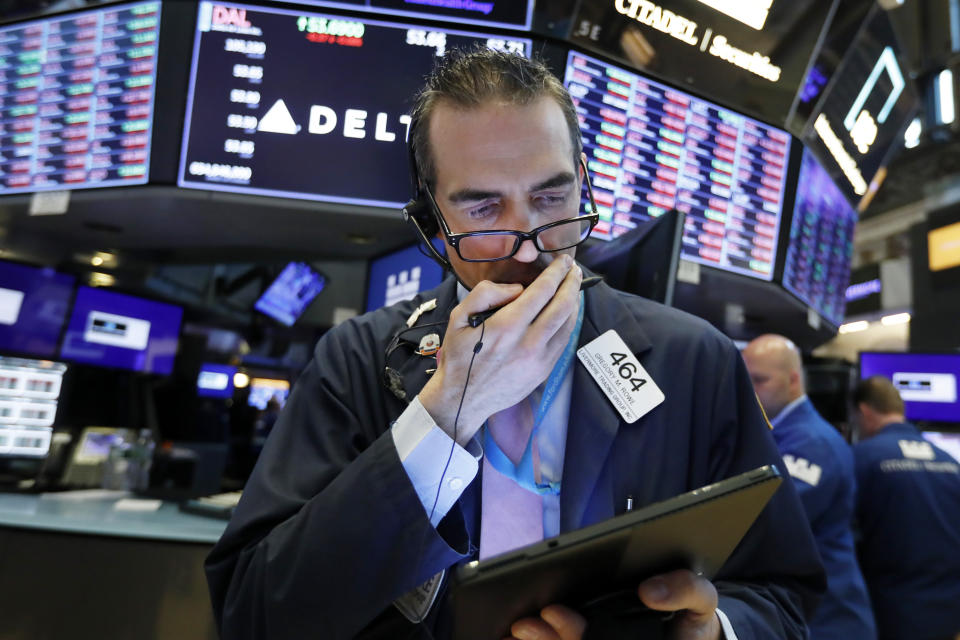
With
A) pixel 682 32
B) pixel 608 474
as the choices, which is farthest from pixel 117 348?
pixel 608 474

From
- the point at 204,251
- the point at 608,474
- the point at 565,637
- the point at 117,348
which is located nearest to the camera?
the point at 565,637

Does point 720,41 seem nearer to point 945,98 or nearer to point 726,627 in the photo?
point 726,627

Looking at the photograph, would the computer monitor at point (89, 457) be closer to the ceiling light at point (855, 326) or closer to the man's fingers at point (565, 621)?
the man's fingers at point (565, 621)

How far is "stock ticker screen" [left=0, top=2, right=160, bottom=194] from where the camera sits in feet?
7.75

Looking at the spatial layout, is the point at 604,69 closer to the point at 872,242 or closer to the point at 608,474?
the point at 608,474

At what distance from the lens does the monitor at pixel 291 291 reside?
13.2 feet

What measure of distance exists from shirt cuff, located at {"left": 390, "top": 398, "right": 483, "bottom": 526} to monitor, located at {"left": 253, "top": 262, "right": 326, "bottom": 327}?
333cm

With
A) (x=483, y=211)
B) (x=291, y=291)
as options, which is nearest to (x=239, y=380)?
(x=291, y=291)

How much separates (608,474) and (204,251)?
3.08m

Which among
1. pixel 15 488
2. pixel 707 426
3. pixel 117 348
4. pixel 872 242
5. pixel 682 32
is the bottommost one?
pixel 15 488

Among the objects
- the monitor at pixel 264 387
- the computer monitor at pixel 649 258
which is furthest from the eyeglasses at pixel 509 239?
the monitor at pixel 264 387

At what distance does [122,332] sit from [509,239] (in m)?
2.81

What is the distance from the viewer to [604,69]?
2.37 meters

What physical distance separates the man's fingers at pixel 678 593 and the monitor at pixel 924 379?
13.7 ft
